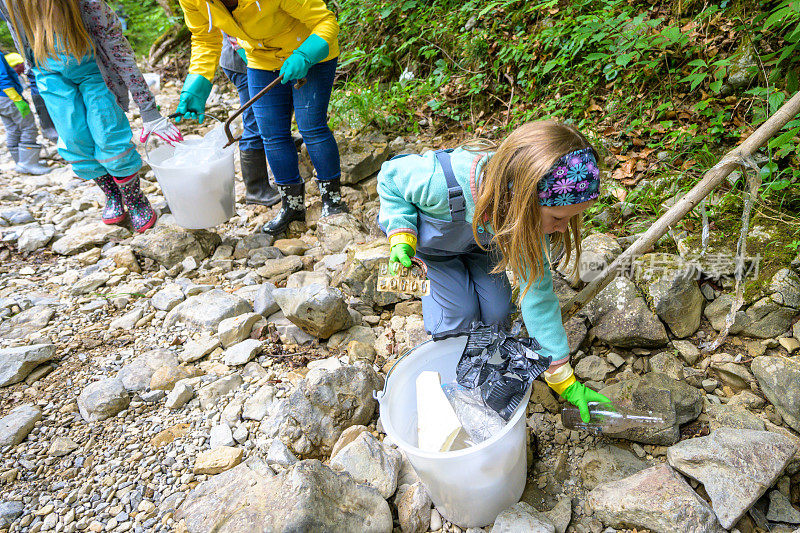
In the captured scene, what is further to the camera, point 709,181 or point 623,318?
point 623,318

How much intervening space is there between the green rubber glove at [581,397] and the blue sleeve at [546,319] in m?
0.11

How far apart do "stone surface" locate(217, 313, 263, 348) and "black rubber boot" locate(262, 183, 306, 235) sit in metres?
0.90

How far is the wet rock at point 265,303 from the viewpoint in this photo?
7.82ft

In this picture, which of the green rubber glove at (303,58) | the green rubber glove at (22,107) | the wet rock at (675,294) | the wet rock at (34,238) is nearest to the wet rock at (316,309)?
the green rubber glove at (303,58)

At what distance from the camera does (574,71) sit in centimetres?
331

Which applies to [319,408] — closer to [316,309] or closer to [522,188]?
[316,309]

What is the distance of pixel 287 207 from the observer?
10.1ft

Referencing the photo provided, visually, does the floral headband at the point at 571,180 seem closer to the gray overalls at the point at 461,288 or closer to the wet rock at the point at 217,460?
the gray overalls at the point at 461,288

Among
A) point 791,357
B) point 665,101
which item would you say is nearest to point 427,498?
point 791,357

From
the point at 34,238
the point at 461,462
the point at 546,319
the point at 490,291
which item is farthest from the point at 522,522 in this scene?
the point at 34,238

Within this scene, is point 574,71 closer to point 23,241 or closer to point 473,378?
point 473,378

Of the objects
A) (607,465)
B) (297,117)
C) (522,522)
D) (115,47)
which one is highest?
(115,47)

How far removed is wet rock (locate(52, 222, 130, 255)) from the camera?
315 centimetres

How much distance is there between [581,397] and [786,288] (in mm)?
1002
